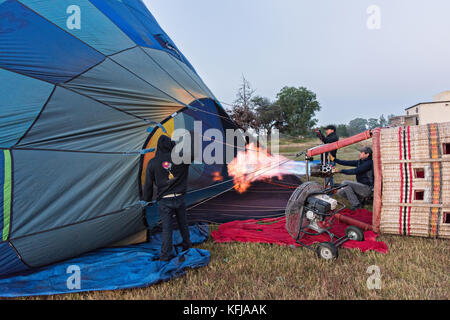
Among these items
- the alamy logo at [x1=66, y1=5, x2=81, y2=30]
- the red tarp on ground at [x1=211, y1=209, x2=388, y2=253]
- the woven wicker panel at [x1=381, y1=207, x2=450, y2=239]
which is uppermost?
the alamy logo at [x1=66, y1=5, x2=81, y2=30]

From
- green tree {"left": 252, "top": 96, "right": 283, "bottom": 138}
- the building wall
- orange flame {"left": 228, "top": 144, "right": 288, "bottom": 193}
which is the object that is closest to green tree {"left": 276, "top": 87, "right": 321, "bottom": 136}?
green tree {"left": 252, "top": 96, "right": 283, "bottom": 138}

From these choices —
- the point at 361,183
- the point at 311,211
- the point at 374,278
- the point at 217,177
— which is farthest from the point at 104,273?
the point at 361,183

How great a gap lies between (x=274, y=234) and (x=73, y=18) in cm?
413

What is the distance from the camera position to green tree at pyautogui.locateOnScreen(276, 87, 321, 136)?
4453cm

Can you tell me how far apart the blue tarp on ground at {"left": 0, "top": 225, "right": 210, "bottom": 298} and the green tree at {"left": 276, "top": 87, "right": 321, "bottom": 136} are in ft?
138

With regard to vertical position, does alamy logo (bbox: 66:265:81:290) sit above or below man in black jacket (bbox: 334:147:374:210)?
below

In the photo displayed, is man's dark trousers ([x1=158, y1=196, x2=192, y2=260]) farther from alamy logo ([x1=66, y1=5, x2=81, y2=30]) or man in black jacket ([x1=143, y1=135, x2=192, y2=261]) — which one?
alamy logo ([x1=66, y1=5, x2=81, y2=30])

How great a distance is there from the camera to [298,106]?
4666cm

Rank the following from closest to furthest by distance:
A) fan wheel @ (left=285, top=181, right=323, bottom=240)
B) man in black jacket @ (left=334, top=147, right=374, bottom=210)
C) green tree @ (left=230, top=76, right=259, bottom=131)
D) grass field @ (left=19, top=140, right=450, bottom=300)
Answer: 1. grass field @ (left=19, top=140, right=450, bottom=300)
2. fan wheel @ (left=285, top=181, right=323, bottom=240)
3. man in black jacket @ (left=334, top=147, right=374, bottom=210)
4. green tree @ (left=230, top=76, right=259, bottom=131)

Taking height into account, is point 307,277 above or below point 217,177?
below

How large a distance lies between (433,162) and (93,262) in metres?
4.20

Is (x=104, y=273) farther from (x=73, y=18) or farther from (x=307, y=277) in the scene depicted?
(x=73, y=18)

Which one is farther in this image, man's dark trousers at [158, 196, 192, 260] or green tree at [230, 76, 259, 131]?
A: green tree at [230, 76, 259, 131]
